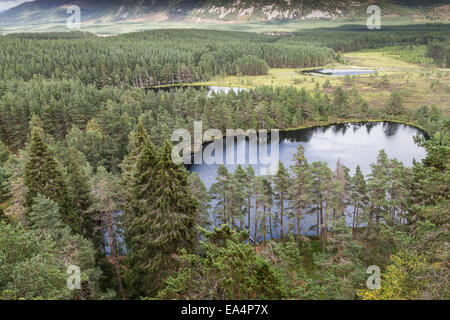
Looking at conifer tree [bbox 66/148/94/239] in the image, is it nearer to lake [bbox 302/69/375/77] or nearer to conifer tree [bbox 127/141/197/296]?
conifer tree [bbox 127/141/197/296]

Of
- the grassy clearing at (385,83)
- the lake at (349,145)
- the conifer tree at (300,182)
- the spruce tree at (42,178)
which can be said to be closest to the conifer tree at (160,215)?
the spruce tree at (42,178)

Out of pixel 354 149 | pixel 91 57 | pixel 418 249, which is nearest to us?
pixel 418 249

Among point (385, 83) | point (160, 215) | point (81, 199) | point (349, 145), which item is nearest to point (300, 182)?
point (160, 215)

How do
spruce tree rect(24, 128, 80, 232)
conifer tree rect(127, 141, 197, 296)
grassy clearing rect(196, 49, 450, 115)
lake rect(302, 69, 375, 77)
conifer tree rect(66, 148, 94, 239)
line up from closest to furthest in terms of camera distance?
1. conifer tree rect(127, 141, 197, 296)
2. spruce tree rect(24, 128, 80, 232)
3. conifer tree rect(66, 148, 94, 239)
4. grassy clearing rect(196, 49, 450, 115)
5. lake rect(302, 69, 375, 77)

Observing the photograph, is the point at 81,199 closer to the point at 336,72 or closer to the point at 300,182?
the point at 300,182

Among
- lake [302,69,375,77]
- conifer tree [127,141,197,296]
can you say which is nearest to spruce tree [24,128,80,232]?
conifer tree [127,141,197,296]
